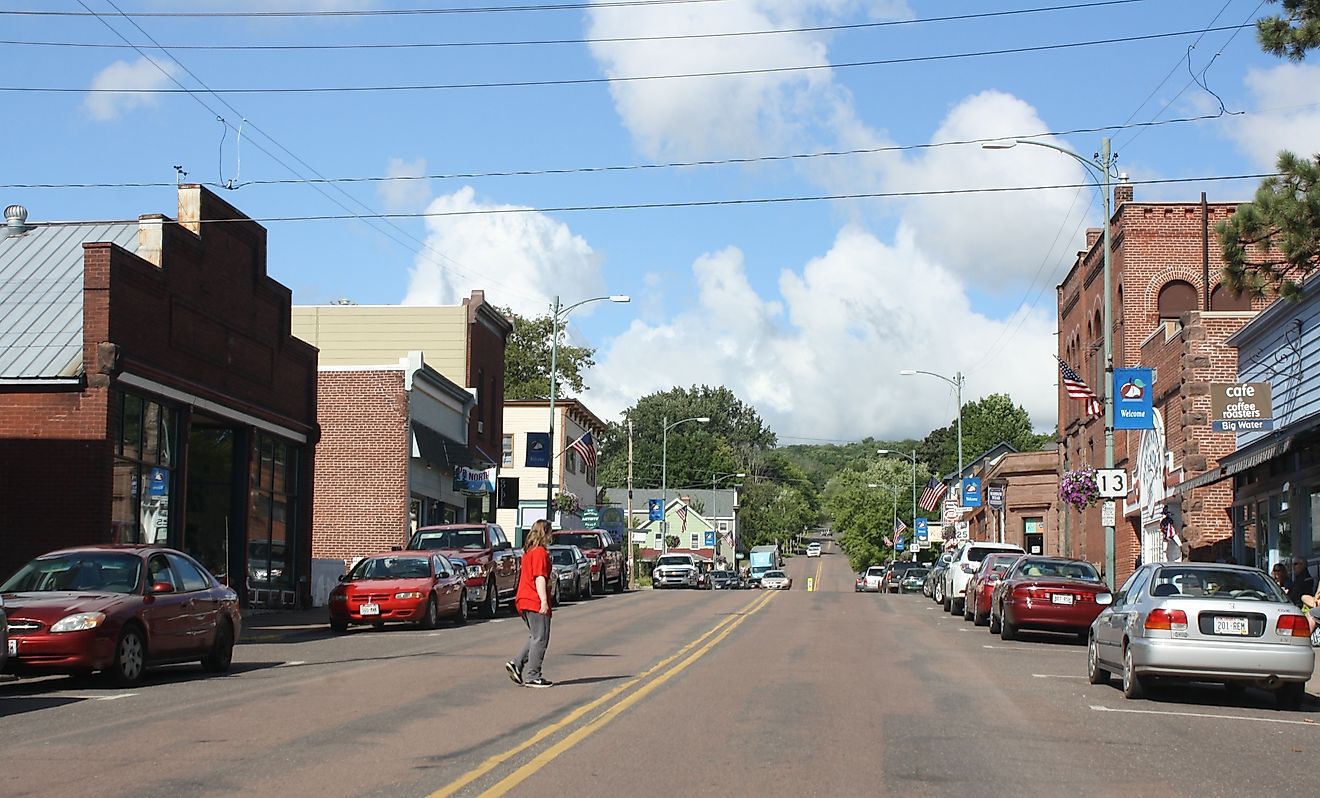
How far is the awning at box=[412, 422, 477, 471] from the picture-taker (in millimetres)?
46812

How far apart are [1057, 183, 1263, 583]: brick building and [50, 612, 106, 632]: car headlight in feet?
82.3

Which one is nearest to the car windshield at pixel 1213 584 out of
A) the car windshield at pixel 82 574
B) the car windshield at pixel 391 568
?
the car windshield at pixel 82 574

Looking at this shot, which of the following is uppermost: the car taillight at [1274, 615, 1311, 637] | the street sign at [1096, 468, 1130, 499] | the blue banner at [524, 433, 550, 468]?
the blue banner at [524, 433, 550, 468]

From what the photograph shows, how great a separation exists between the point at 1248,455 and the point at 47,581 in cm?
2184

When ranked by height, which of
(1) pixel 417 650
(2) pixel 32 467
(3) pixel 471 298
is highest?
(3) pixel 471 298

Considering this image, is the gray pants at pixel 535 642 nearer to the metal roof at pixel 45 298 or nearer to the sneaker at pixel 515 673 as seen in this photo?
the sneaker at pixel 515 673

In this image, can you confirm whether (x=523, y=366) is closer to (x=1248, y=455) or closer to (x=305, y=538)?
(x=305, y=538)

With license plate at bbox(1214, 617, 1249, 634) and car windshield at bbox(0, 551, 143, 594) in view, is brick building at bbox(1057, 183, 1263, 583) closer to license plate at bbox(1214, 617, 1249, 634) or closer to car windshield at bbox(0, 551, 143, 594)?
license plate at bbox(1214, 617, 1249, 634)

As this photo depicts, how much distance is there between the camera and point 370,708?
46.5ft

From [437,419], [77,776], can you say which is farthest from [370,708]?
[437,419]

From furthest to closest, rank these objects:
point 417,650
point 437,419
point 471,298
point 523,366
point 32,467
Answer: point 523,366 < point 471,298 < point 437,419 < point 32,467 < point 417,650

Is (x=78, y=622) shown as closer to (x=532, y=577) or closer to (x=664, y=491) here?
(x=532, y=577)

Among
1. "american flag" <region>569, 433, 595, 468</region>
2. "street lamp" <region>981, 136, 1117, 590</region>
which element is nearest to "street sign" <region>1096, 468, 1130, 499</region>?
"street lamp" <region>981, 136, 1117, 590</region>

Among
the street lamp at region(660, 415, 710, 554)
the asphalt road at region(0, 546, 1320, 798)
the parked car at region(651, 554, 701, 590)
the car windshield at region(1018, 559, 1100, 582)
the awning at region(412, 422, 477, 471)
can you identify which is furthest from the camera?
the street lamp at region(660, 415, 710, 554)
